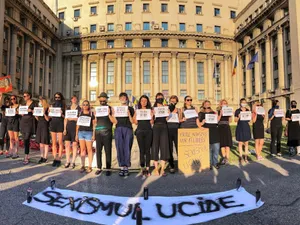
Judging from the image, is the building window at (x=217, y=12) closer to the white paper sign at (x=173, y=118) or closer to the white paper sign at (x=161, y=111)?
the white paper sign at (x=173, y=118)

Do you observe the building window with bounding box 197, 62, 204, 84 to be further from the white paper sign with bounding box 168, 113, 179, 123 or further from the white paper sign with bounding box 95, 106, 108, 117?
the white paper sign with bounding box 95, 106, 108, 117

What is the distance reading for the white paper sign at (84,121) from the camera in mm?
7480

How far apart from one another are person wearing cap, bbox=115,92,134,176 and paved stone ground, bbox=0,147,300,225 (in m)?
0.42

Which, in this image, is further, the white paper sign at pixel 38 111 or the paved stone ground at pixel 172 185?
the white paper sign at pixel 38 111

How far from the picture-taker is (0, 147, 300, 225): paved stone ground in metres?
4.12

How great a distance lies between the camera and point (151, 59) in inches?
2255

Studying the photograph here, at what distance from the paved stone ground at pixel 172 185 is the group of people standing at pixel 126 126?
2.01 feet

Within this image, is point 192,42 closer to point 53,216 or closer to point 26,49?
point 26,49

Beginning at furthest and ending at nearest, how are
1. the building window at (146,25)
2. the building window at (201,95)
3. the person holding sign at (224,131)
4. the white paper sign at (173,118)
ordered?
the building window at (201,95) → the building window at (146,25) → the person holding sign at (224,131) → the white paper sign at (173,118)

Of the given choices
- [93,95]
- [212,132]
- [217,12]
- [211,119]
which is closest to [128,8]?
[217,12]

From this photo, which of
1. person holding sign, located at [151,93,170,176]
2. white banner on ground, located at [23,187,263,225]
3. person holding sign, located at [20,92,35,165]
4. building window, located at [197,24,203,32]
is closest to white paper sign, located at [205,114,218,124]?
person holding sign, located at [151,93,170,176]

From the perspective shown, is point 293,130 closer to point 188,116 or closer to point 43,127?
point 188,116

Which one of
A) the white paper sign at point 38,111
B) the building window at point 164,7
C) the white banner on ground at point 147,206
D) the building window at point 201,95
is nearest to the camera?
the white banner on ground at point 147,206

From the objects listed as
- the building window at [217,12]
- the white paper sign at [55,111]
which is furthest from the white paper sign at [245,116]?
the building window at [217,12]
